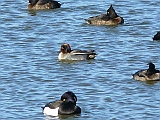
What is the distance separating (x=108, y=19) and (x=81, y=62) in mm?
5683

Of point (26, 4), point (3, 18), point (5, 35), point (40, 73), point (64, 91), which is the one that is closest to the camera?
point (64, 91)

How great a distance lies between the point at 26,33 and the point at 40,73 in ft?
19.5

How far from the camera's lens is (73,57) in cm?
3145

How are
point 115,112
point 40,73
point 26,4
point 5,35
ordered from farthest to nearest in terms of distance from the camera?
1. point 26,4
2. point 5,35
3. point 40,73
4. point 115,112

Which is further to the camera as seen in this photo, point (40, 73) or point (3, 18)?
point (3, 18)

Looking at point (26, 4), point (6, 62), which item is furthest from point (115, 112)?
point (26, 4)

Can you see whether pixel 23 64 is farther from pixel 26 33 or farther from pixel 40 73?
pixel 26 33

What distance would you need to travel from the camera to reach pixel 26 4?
134 ft

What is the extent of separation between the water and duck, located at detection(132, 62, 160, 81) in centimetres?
16

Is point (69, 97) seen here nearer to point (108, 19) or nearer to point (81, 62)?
point (81, 62)

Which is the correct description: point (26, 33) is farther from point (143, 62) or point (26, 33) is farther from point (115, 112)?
point (115, 112)

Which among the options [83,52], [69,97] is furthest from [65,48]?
[69,97]

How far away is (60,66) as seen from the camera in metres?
30.8

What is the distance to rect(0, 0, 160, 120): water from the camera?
25.8 metres
